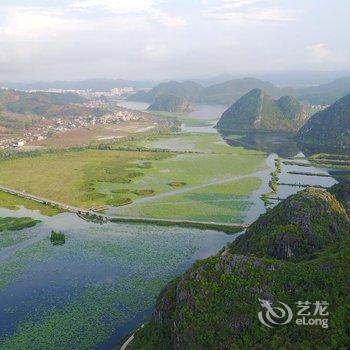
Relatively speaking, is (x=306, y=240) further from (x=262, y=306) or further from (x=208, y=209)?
(x=208, y=209)

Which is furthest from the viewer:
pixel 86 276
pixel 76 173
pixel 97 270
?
pixel 76 173

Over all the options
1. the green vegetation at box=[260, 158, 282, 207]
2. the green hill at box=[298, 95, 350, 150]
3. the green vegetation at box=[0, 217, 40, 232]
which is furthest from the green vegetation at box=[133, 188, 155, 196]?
the green hill at box=[298, 95, 350, 150]

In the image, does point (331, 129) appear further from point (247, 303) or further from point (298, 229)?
point (247, 303)

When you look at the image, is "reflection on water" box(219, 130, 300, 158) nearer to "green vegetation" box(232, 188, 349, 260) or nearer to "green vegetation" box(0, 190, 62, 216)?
"green vegetation" box(0, 190, 62, 216)

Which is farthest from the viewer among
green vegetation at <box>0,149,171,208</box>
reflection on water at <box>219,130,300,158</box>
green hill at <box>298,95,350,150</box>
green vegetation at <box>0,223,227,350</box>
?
green hill at <box>298,95,350,150</box>

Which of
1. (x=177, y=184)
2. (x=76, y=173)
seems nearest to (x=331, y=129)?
(x=177, y=184)

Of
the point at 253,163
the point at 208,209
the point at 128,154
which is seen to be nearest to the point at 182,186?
Answer: the point at 208,209
